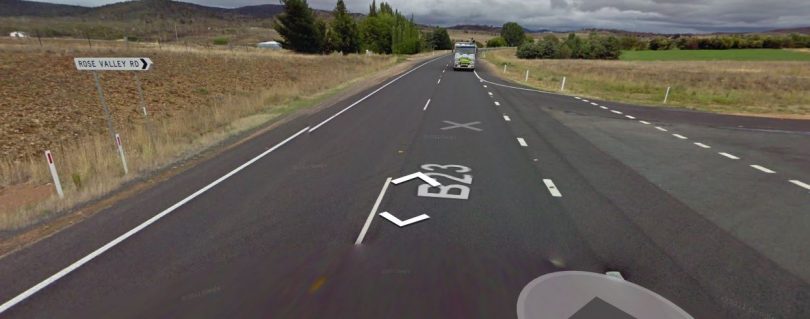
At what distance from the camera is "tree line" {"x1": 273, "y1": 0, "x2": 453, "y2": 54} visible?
65125 mm

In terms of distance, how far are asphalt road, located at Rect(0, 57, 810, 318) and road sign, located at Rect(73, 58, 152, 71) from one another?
2462 mm

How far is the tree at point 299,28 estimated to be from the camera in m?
64.0

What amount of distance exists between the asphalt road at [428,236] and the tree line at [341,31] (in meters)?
60.9

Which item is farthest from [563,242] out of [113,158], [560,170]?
[113,158]

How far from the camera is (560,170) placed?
8094mm

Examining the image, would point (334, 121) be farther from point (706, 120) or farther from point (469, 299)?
point (706, 120)

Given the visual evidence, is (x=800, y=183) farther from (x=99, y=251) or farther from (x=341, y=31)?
(x=341, y=31)

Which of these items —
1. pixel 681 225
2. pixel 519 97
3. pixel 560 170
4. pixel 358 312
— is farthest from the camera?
pixel 519 97

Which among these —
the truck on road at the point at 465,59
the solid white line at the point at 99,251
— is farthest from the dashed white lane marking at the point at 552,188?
the truck on road at the point at 465,59

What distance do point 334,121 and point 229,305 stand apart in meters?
10.1

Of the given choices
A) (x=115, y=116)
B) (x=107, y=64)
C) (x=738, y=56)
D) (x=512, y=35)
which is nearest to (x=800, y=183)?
(x=107, y=64)

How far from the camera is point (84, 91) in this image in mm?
19172
